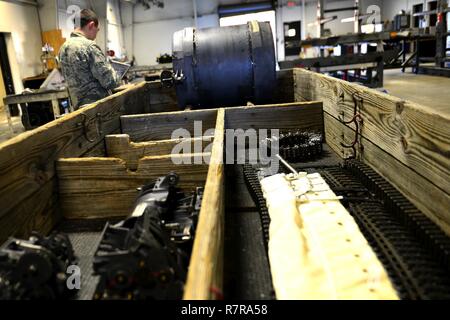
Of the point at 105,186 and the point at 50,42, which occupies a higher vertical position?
the point at 50,42

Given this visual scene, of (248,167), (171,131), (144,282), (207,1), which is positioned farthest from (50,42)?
(144,282)

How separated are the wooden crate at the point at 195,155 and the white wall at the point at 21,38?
30.2ft

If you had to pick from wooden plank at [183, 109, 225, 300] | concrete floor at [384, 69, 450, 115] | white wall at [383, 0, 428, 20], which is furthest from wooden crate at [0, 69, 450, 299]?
white wall at [383, 0, 428, 20]

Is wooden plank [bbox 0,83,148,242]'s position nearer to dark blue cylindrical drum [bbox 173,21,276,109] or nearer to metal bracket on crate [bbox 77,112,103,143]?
metal bracket on crate [bbox 77,112,103,143]

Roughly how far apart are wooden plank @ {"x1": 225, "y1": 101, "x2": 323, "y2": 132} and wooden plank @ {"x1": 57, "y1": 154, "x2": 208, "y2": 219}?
866mm

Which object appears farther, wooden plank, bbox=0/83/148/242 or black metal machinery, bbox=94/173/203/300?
wooden plank, bbox=0/83/148/242

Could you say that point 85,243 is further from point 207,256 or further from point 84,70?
point 84,70

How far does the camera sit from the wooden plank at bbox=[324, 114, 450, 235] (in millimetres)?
1199

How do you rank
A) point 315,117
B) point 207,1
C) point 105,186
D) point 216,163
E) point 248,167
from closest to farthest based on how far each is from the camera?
point 216,163
point 105,186
point 248,167
point 315,117
point 207,1

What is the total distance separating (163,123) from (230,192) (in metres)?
0.91

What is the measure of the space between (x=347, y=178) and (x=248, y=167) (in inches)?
21.1

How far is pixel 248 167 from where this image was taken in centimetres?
204
